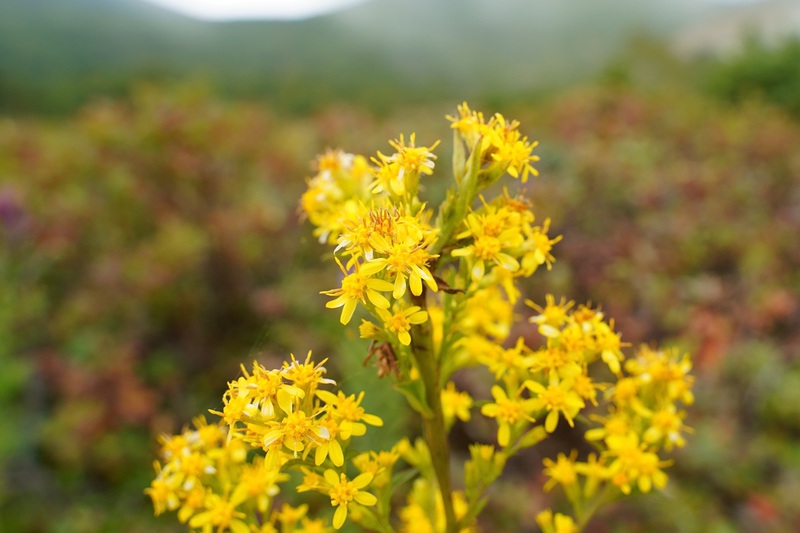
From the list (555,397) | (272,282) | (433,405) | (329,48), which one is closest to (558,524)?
(555,397)

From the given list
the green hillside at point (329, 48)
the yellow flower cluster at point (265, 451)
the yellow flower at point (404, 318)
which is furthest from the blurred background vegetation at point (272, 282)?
the green hillside at point (329, 48)

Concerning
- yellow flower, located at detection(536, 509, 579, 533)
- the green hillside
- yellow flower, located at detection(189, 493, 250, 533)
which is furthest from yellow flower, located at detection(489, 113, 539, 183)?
the green hillside

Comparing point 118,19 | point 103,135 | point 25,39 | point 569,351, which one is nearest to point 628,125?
point 103,135

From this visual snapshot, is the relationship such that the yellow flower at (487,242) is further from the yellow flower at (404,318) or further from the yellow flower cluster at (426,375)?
the yellow flower at (404,318)

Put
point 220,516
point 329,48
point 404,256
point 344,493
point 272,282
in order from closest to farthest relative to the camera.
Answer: point 404,256
point 344,493
point 220,516
point 272,282
point 329,48

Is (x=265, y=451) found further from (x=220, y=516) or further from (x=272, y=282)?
(x=272, y=282)

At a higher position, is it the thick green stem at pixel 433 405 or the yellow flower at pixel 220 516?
the thick green stem at pixel 433 405

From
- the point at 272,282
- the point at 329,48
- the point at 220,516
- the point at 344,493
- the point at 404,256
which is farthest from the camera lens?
the point at 329,48

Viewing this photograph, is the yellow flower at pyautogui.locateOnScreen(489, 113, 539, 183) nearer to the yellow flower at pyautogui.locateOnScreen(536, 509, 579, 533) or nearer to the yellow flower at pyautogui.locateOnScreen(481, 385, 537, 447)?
the yellow flower at pyautogui.locateOnScreen(481, 385, 537, 447)
